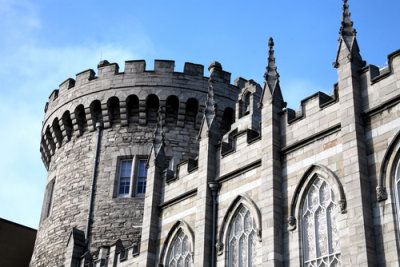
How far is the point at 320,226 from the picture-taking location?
15586 mm

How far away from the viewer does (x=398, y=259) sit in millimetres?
13359

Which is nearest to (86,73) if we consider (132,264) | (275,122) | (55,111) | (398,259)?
(55,111)

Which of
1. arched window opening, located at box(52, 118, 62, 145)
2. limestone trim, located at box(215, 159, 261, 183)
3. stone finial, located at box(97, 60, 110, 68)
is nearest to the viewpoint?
limestone trim, located at box(215, 159, 261, 183)

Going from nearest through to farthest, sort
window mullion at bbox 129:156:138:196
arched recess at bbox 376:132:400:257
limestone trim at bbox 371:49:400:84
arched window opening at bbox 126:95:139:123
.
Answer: arched recess at bbox 376:132:400:257, limestone trim at bbox 371:49:400:84, window mullion at bbox 129:156:138:196, arched window opening at bbox 126:95:139:123

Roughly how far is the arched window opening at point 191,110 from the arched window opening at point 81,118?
4533 millimetres

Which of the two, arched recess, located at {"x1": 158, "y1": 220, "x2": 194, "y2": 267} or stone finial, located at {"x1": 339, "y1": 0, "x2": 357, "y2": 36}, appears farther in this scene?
arched recess, located at {"x1": 158, "y1": 220, "x2": 194, "y2": 267}

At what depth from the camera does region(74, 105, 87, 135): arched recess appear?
2839 centimetres

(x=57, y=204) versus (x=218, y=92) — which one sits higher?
(x=218, y=92)

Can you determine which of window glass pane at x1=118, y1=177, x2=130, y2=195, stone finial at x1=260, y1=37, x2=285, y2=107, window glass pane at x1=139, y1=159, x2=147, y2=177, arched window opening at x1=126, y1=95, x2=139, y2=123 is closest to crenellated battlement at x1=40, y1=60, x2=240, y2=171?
arched window opening at x1=126, y1=95, x2=139, y2=123

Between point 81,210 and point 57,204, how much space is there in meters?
1.80

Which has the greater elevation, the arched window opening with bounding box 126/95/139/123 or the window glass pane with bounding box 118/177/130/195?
the arched window opening with bounding box 126/95/139/123

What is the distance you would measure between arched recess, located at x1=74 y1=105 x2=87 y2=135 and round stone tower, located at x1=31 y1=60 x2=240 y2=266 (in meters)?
0.04

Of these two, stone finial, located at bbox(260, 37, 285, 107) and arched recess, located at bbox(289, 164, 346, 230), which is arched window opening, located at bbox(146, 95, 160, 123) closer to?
stone finial, located at bbox(260, 37, 285, 107)

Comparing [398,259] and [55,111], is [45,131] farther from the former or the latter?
[398,259]
